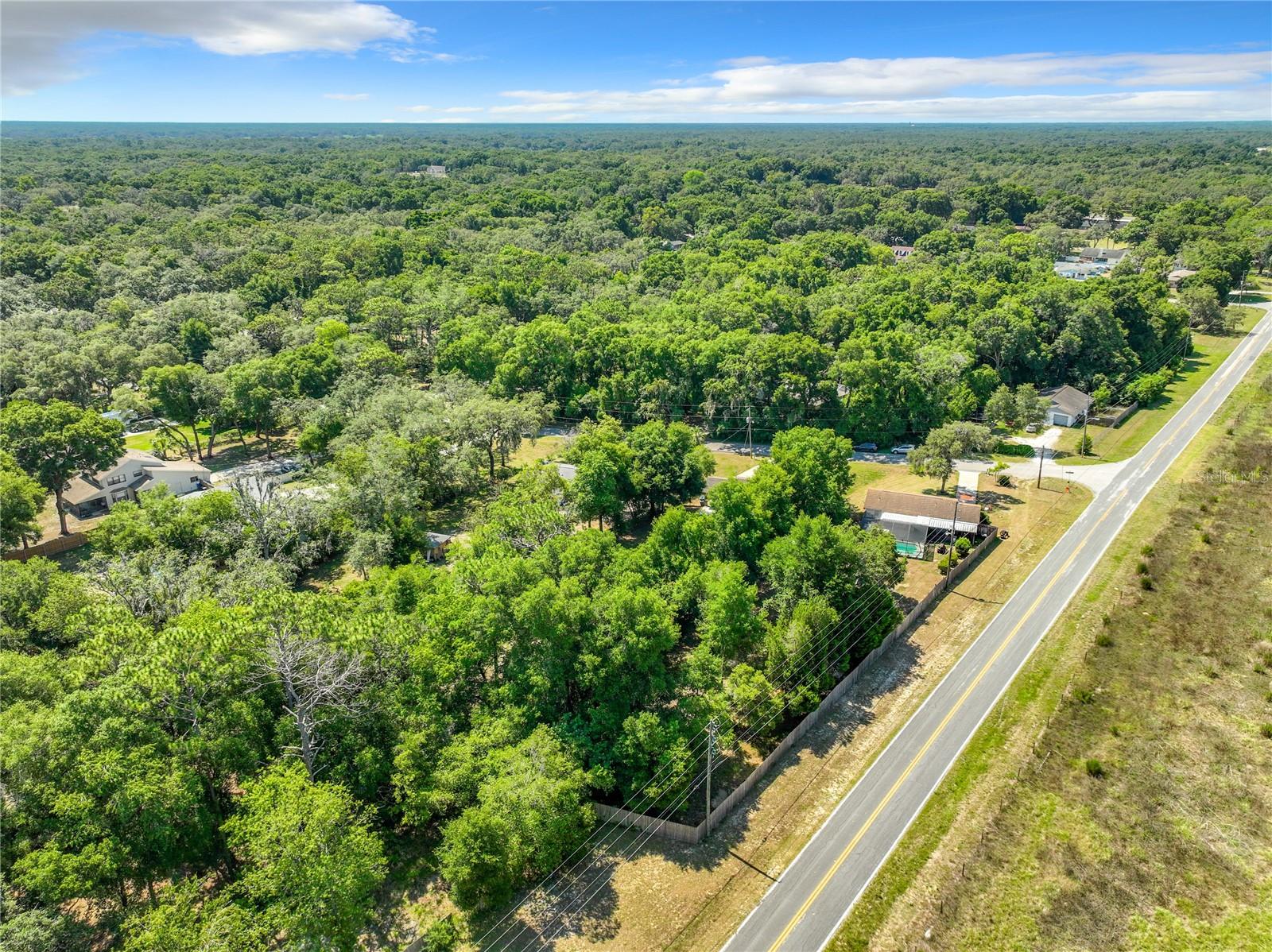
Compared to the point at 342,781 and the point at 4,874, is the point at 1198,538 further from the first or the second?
the point at 4,874

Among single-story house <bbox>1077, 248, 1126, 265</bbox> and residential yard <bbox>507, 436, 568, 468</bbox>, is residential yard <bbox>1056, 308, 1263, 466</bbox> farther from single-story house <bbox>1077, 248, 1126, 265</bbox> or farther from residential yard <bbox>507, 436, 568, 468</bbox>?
residential yard <bbox>507, 436, 568, 468</bbox>

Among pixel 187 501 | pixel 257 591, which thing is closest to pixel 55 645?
pixel 187 501

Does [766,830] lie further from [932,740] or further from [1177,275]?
[1177,275]

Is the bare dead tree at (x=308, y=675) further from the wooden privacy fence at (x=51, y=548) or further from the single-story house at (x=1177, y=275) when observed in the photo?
the single-story house at (x=1177, y=275)

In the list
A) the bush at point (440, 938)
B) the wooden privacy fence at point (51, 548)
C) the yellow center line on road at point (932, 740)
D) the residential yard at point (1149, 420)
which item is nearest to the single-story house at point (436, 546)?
the wooden privacy fence at point (51, 548)

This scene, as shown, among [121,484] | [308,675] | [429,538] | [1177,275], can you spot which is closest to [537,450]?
[429,538]

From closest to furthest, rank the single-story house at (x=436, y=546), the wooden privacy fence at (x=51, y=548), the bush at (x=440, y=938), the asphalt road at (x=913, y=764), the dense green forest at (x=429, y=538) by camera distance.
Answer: the bush at (x=440, y=938), the dense green forest at (x=429, y=538), the asphalt road at (x=913, y=764), the single-story house at (x=436, y=546), the wooden privacy fence at (x=51, y=548)
